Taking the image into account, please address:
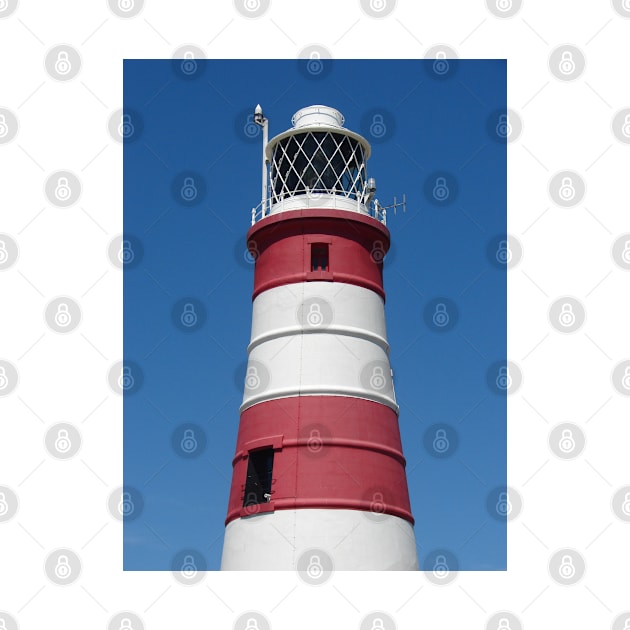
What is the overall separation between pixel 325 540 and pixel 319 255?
6.83 metres

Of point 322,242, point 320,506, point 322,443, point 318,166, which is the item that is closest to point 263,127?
point 318,166

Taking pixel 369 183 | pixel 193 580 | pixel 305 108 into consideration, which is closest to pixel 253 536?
pixel 193 580

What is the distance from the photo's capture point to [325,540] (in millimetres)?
19453

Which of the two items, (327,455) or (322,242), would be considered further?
(322,242)

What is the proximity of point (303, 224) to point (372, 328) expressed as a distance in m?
3.02

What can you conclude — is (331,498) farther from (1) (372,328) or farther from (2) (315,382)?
(1) (372,328)

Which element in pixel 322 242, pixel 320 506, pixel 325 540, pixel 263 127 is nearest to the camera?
pixel 325 540

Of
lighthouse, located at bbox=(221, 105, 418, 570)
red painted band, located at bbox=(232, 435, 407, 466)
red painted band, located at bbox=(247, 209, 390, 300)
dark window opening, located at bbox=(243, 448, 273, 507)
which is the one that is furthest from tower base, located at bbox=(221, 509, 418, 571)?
red painted band, located at bbox=(247, 209, 390, 300)

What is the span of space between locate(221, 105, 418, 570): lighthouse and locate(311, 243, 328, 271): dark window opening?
0.05 meters

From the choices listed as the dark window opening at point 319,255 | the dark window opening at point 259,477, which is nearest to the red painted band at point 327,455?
the dark window opening at point 259,477

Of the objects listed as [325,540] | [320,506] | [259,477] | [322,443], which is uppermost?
[322,443]

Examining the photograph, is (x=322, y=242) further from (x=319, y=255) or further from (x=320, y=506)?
(x=320, y=506)

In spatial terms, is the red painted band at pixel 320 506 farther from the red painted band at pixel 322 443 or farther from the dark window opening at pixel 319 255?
the dark window opening at pixel 319 255

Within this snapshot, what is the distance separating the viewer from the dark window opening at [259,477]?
67.8 feet
